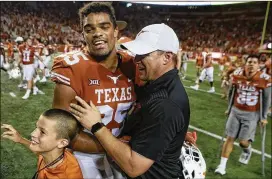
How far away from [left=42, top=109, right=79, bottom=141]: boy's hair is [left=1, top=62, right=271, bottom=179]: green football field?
8.12ft

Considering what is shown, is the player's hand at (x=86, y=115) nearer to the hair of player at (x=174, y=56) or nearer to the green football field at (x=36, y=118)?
the hair of player at (x=174, y=56)

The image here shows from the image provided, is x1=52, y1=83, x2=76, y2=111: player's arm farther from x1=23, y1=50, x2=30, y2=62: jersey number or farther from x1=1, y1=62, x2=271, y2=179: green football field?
x1=23, y1=50, x2=30, y2=62: jersey number

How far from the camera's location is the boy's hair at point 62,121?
2.00 meters

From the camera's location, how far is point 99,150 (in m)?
2.16

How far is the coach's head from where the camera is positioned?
73.2 inches

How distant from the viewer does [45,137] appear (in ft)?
6.54

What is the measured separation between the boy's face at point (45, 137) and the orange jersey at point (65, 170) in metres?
0.14

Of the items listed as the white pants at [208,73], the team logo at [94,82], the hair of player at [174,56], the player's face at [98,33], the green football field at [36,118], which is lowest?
the green football field at [36,118]

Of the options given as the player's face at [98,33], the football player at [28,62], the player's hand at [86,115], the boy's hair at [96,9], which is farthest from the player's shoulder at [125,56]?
the football player at [28,62]

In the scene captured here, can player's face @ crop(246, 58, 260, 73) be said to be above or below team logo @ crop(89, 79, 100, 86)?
below

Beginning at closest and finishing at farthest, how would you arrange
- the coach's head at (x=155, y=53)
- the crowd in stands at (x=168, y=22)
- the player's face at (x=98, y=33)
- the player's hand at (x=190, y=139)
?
the coach's head at (x=155, y=53) < the player's face at (x=98, y=33) < the player's hand at (x=190, y=139) < the crowd in stands at (x=168, y=22)

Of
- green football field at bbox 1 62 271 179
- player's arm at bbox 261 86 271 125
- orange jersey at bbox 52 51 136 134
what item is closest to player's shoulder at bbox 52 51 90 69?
orange jersey at bbox 52 51 136 134

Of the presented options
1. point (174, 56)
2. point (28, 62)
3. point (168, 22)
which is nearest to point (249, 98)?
point (174, 56)

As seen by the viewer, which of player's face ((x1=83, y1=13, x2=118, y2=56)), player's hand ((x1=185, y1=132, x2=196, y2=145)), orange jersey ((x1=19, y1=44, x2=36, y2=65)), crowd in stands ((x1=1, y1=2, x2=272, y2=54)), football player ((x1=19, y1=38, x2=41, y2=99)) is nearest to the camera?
player's face ((x1=83, y1=13, x2=118, y2=56))
